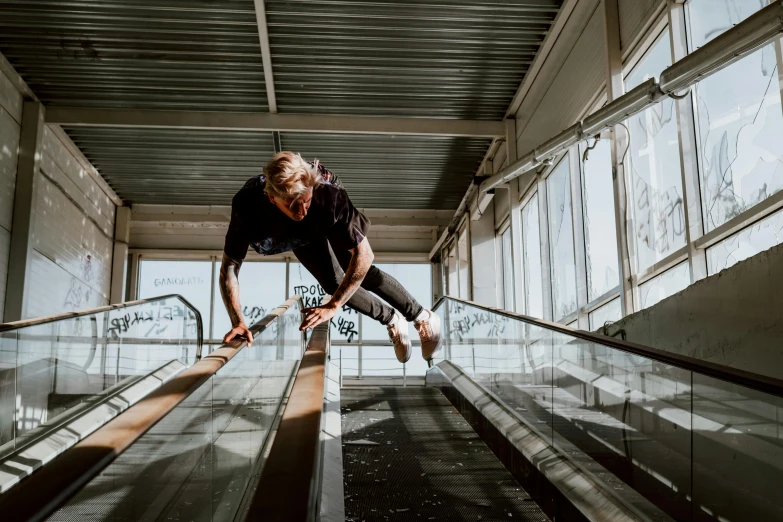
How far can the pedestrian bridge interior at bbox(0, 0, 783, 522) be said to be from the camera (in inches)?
91.5

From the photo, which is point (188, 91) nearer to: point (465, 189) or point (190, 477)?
point (465, 189)

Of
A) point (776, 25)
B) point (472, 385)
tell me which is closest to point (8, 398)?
point (472, 385)

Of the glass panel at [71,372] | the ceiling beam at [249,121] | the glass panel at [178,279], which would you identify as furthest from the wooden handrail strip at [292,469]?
the glass panel at [178,279]

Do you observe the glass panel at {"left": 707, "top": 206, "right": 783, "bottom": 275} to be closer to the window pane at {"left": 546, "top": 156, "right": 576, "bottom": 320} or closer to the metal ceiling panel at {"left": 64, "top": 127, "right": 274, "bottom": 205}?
the window pane at {"left": 546, "top": 156, "right": 576, "bottom": 320}

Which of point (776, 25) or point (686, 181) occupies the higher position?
point (776, 25)

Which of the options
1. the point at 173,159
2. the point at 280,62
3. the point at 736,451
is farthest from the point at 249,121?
the point at 736,451

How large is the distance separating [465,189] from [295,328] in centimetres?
784

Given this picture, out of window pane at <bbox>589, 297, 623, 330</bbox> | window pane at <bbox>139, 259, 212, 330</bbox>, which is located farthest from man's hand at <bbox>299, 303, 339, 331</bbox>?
window pane at <bbox>139, 259, 212, 330</bbox>

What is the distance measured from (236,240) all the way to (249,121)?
23.2ft

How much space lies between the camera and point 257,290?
16656 millimetres

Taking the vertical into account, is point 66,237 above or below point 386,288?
above

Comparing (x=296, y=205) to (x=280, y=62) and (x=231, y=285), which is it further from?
(x=280, y=62)

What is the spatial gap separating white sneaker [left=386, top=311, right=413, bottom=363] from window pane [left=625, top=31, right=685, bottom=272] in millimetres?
2587

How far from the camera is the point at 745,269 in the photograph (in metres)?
4.03
